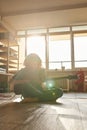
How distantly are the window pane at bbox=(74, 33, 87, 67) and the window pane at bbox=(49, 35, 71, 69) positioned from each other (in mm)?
258

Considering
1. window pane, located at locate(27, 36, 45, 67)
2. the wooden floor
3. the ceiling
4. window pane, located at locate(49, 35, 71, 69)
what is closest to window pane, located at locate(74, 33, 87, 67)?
window pane, located at locate(49, 35, 71, 69)

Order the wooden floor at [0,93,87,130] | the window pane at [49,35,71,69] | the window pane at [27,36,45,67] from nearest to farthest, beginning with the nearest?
the wooden floor at [0,93,87,130]
the window pane at [49,35,71,69]
the window pane at [27,36,45,67]

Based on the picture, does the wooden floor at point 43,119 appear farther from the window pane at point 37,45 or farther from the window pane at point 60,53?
the window pane at point 37,45

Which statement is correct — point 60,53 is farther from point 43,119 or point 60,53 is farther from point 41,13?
point 43,119

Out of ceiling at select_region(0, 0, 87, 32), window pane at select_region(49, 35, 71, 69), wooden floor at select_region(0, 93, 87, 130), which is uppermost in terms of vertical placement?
ceiling at select_region(0, 0, 87, 32)

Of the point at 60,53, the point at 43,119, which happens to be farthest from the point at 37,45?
the point at 43,119

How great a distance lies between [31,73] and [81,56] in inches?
167

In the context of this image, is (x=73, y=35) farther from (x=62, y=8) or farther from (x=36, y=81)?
(x=36, y=81)

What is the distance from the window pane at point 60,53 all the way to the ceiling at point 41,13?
0.59m

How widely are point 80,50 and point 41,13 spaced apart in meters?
2.07

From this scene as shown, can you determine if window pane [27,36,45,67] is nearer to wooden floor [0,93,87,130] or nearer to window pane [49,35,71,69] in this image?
window pane [49,35,71,69]

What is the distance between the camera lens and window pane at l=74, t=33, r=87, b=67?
656 cm

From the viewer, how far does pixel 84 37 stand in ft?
21.9

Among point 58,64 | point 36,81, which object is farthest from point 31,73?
point 58,64
